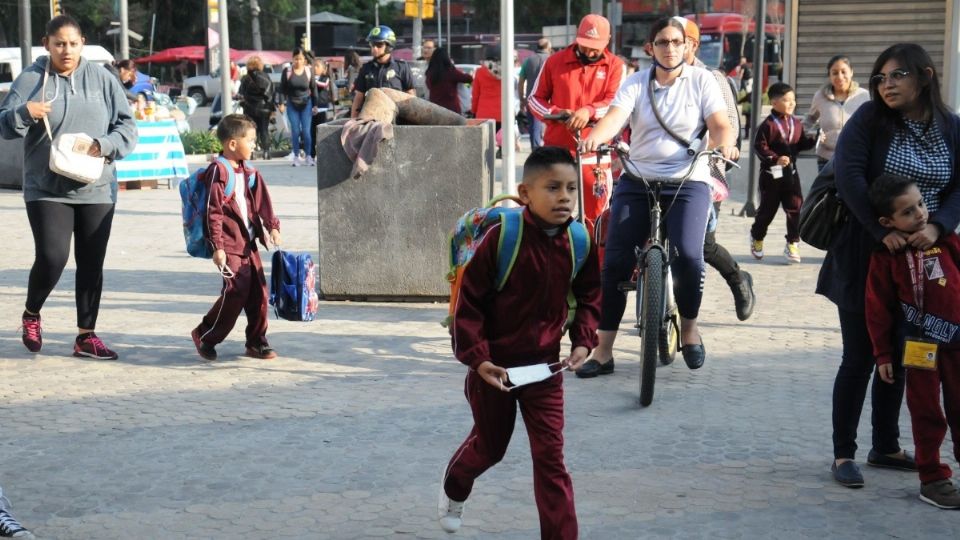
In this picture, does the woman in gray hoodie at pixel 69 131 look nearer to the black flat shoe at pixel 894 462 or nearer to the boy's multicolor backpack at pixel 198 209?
the boy's multicolor backpack at pixel 198 209

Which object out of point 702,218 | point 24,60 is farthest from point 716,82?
point 24,60

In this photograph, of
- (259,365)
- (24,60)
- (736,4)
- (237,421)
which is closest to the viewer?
(237,421)

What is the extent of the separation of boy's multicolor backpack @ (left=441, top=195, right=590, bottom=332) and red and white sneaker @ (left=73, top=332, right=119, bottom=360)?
376 cm

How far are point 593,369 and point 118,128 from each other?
294 cm

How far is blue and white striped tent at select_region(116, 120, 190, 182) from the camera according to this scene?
17.3 meters

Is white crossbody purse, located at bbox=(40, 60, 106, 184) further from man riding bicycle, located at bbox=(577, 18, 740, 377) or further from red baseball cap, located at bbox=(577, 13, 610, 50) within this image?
red baseball cap, located at bbox=(577, 13, 610, 50)

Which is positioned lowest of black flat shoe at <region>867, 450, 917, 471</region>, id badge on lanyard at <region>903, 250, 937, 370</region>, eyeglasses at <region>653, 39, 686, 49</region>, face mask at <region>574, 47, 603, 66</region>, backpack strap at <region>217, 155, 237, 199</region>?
black flat shoe at <region>867, 450, 917, 471</region>

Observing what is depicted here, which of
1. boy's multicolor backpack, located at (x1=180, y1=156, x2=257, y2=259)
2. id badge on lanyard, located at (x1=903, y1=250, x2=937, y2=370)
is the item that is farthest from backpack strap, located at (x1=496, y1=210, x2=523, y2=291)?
boy's multicolor backpack, located at (x1=180, y1=156, x2=257, y2=259)

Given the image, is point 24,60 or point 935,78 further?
point 24,60

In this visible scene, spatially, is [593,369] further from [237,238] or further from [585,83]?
[585,83]

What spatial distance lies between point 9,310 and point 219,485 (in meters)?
4.47

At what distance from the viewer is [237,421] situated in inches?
251

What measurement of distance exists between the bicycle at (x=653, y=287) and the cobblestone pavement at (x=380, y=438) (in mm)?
177

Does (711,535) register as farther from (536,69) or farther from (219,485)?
(536,69)
